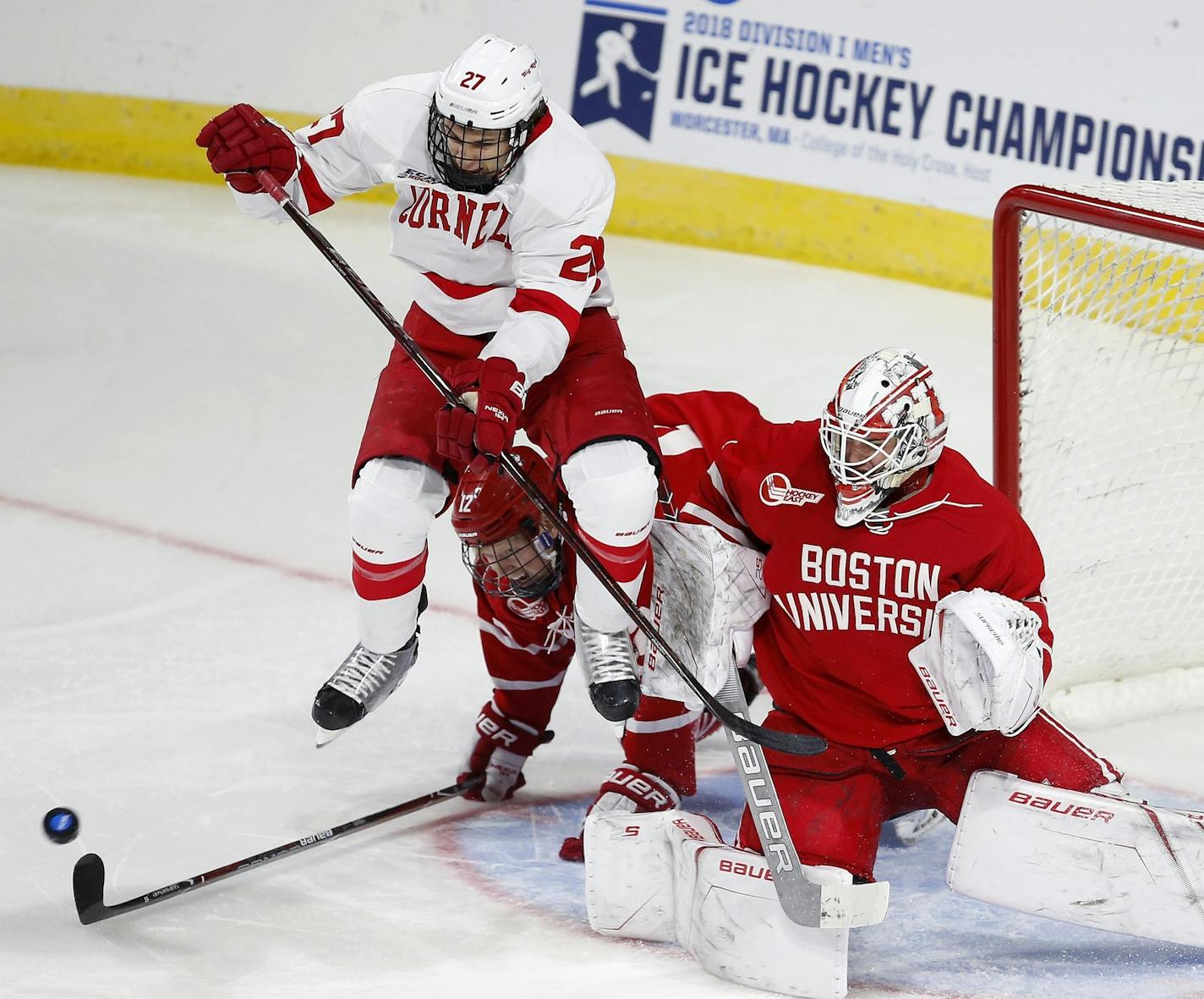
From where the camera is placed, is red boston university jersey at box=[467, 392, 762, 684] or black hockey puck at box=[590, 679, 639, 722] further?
red boston university jersey at box=[467, 392, 762, 684]

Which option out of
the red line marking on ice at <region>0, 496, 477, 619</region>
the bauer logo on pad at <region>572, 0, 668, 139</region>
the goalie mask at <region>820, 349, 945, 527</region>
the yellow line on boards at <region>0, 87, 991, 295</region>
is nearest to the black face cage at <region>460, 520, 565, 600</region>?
the goalie mask at <region>820, 349, 945, 527</region>

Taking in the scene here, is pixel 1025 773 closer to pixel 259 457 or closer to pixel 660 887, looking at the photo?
pixel 660 887

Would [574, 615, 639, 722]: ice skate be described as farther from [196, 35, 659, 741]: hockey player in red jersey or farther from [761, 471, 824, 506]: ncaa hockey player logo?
[761, 471, 824, 506]: ncaa hockey player logo

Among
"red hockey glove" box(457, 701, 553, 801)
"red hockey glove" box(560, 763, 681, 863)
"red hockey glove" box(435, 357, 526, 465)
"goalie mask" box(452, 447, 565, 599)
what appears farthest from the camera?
"red hockey glove" box(457, 701, 553, 801)

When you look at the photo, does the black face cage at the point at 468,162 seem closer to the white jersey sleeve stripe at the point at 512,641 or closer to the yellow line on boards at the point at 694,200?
the white jersey sleeve stripe at the point at 512,641

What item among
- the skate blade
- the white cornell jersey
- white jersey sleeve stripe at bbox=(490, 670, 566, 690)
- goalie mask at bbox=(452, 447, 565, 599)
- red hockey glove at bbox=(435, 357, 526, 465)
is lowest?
the skate blade

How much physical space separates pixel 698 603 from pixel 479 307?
0.69 metres

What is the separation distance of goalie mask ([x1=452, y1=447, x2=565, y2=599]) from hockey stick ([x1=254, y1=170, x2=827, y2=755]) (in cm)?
6

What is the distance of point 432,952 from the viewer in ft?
9.15

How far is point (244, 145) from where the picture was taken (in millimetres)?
2895

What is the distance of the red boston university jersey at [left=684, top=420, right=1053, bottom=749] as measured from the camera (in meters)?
2.80

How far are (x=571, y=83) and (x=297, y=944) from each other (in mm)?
4447

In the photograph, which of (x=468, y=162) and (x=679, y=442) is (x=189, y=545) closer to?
(x=679, y=442)

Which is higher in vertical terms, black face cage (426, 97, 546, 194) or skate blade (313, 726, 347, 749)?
black face cage (426, 97, 546, 194)
